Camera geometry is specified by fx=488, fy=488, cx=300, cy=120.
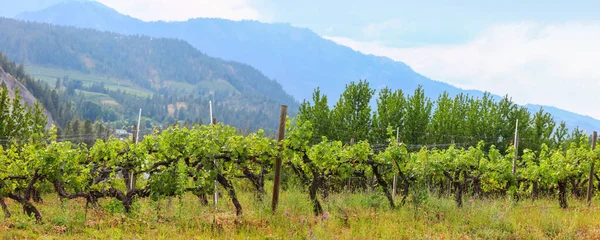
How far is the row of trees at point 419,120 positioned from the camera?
3072cm

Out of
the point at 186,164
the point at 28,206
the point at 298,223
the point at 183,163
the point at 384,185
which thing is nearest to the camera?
the point at 298,223

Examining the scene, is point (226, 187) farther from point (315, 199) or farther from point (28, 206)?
point (28, 206)

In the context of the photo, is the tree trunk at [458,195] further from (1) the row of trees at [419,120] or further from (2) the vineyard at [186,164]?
(1) the row of trees at [419,120]

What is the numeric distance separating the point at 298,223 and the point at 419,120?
22892 millimetres

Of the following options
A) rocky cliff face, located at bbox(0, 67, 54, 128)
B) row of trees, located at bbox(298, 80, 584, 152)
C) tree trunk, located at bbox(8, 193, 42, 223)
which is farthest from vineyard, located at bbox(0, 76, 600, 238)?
rocky cliff face, located at bbox(0, 67, 54, 128)

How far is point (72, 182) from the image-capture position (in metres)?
10.6

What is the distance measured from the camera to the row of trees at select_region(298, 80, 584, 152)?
30.7 metres

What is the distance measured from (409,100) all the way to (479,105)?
23.6 feet

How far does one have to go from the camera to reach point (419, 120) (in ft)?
104

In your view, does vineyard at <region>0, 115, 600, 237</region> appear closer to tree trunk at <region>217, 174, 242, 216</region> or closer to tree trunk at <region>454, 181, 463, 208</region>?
tree trunk at <region>217, 174, 242, 216</region>

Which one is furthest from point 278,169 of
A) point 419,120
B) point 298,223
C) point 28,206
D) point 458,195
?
point 419,120

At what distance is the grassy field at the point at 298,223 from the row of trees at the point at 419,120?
17.5 meters

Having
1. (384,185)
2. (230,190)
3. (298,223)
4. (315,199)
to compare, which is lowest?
(298,223)

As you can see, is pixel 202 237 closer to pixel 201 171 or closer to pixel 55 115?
pixel 201 171
